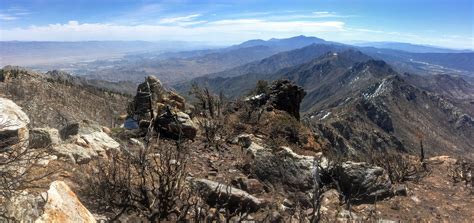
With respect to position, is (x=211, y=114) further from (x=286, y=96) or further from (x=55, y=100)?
(x=55, y=100)

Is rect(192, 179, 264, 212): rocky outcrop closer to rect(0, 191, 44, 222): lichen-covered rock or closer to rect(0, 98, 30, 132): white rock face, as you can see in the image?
rect(0, 191, 44, 222): lichen-covered rock

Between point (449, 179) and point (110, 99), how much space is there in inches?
2309

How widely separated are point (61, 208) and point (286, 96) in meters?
17.8

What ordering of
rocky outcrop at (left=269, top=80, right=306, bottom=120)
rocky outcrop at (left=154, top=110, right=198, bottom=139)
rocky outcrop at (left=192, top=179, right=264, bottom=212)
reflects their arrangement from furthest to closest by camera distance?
rocky outcrop at (left=269, top=80, right=306, bottom=120) → rocky outcrop at (left=154, top=110, right=198, bottom=139) → rocky outcrop at (left=192, top=179, right=264, bottom=212)

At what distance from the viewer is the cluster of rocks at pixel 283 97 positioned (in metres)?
20.2

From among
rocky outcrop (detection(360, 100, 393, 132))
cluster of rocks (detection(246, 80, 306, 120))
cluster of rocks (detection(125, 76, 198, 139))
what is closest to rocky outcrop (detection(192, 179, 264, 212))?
cluster of rocks (detection(125, 76, 198, 139))

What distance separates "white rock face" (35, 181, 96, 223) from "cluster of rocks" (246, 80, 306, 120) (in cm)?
1483

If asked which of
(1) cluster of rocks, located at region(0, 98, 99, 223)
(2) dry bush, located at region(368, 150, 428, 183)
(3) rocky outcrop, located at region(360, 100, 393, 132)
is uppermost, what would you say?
(1) cluster of rocks, located at region(0, 98, 99, 223)

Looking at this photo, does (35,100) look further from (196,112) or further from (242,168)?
(242,168)

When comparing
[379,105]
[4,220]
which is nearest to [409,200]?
[4,220]

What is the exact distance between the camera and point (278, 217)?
7.36m

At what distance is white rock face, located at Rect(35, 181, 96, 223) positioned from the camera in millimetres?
4434

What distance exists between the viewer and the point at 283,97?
2145cm

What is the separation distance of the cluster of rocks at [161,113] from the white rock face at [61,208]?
9.13 feet
